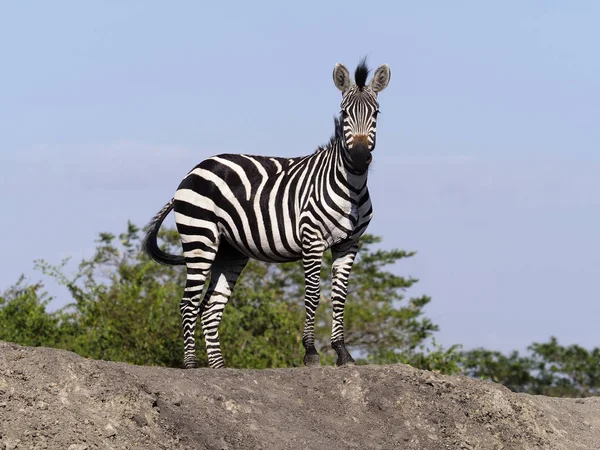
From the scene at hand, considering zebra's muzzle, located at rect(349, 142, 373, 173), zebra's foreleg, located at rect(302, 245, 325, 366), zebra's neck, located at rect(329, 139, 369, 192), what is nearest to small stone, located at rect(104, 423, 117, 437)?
zebra's foreleg, located at rect(302, 245, 325, 366)

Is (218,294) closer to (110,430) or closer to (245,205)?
(245,205)

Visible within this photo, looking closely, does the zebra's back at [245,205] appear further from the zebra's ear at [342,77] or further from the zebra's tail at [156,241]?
the zebra's ear at [342,77]

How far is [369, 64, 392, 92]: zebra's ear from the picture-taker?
1250 cm

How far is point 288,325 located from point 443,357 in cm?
588

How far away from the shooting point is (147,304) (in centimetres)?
2275

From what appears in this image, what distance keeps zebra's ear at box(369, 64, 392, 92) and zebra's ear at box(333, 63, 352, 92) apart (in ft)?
1.03

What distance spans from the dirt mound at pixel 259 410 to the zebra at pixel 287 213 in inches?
34.5

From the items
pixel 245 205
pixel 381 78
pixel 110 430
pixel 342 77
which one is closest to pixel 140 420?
pixel 110 430

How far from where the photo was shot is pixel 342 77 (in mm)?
12602

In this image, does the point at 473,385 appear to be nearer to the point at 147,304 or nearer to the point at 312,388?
the point at 312,388

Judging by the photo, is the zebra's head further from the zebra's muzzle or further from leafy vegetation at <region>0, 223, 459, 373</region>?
leafy vegetation at <region>0, 223, 459, 373</region>

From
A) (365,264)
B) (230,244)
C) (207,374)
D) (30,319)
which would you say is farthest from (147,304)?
(365,264)

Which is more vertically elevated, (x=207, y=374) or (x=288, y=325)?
(x=288, y=325)

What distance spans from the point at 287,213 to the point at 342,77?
1.91m
